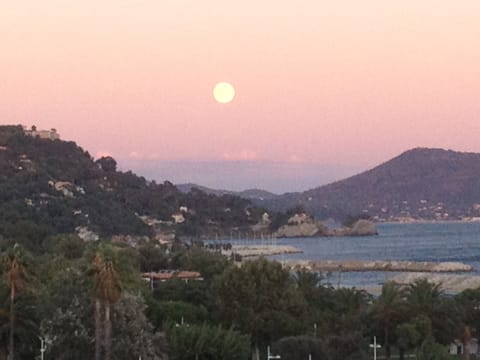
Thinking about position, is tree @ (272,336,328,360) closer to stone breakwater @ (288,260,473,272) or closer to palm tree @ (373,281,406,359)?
palm tree @ (373,281,406,359)

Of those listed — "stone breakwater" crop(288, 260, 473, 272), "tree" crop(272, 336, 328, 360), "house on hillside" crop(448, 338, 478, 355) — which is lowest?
"house on hillside" crop(448, 338, 478, 355)

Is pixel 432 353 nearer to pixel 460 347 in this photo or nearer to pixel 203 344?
pixel 203 344

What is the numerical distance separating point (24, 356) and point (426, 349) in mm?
14709

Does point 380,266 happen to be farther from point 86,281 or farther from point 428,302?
point 86,281

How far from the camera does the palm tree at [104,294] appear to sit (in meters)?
36.2

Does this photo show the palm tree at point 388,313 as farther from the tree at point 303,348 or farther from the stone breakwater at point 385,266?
the stone breakwater at point 385,266

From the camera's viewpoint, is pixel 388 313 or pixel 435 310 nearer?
pixel 388 313

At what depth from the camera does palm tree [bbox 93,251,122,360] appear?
36.2 metres

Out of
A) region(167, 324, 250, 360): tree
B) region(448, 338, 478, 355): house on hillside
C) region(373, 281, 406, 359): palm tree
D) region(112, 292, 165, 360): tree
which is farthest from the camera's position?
region(448, 338, 478, 355): house on hillside

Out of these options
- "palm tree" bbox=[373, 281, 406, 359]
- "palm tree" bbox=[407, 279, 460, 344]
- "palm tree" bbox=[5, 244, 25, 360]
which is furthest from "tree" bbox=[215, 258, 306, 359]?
"palm tree" bbox=[5, 244, 25, 360]

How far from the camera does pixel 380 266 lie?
489 ft

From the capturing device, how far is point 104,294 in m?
36.6

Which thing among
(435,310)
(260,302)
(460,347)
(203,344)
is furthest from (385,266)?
(203,344)

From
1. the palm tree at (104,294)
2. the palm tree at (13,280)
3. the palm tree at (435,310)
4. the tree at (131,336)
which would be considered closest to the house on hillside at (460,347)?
the palm tree at (435,310)
